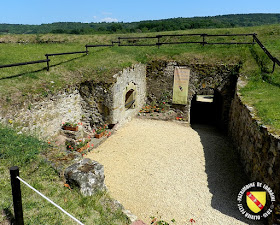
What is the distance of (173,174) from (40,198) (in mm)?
Result: 4436

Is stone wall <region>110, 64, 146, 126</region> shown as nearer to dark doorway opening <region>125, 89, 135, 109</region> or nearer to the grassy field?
dark doorway opening <region>125, 89, 135, 109</region>

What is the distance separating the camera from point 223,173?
741 cm

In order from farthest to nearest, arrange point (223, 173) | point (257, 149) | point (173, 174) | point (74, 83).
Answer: point (74, 83), point (223, 173), point (173, 174), point (257, 149)

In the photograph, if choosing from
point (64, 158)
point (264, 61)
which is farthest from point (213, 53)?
point (64, 158)

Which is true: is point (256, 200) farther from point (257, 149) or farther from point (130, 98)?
point (130, 98)

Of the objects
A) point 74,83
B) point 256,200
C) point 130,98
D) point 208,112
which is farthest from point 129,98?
point 256,200

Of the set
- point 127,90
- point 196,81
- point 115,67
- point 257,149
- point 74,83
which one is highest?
point 115,67

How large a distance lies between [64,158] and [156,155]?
160 inches

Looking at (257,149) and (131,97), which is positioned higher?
(131,97)

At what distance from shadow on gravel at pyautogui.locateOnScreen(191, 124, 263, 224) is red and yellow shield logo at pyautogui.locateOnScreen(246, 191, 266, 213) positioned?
0.32m

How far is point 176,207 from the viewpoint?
588cm

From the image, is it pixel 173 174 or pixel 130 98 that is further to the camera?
pixel 130 98

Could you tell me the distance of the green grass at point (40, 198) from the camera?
3600 mm

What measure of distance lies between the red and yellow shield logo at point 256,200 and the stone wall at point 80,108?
19.8 feet
